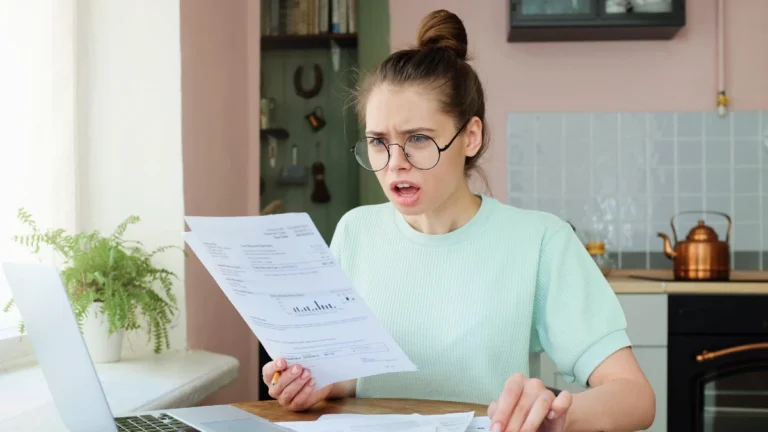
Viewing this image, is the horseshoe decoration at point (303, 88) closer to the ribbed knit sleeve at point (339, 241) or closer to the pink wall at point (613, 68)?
the pink wall at point (613, 68)

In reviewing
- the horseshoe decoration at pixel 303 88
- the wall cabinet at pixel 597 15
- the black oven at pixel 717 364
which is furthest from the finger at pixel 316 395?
the horseshoe decoration at pixel 303 88

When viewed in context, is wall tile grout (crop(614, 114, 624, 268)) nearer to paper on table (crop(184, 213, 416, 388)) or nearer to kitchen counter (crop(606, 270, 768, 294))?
kitchen counter (crop(606, 270, 768, 294))

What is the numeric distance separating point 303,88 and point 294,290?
114 inches

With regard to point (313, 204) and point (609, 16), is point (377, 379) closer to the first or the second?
point (609, 16)

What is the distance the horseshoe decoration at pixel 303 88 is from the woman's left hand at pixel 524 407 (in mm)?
2986

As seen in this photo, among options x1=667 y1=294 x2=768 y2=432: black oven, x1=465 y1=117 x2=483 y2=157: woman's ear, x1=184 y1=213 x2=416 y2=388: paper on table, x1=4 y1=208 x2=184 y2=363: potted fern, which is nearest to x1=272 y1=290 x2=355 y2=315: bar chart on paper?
x1=184 y1=213 x2=416 y2=388: paper on table

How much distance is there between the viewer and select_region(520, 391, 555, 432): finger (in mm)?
872

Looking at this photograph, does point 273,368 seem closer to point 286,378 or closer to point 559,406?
point 286,378

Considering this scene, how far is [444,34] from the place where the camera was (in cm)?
145

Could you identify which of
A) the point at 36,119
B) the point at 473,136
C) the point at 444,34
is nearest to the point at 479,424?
the point at 473,136

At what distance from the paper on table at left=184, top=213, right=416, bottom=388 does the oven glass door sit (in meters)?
1.98

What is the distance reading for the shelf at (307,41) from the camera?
363cm

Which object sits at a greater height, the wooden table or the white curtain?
the white curtain

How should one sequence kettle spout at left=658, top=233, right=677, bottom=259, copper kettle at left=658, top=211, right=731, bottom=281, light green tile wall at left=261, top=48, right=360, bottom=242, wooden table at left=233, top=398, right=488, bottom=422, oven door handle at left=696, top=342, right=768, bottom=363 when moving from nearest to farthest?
wooden table at left=233, top=398, right=488, bottom=422
oven door handle at left=696, top=342, right=768, bottom=363
copper kettle at left=658, top=211, right=731, bottom=281
kettle spout at left=658, top=233, right=677, bottom=259
light green tile wall at left=261, top=48, right=360, bottom=242
